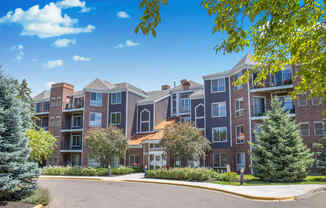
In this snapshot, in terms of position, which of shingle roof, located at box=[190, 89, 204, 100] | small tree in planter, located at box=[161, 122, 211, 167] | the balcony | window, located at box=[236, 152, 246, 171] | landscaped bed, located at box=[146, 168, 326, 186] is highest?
shingle roof, located at box=[190, 89, 204, 100]

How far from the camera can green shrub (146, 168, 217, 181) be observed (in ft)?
74.3

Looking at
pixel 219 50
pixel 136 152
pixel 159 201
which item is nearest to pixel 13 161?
pixel 159 201

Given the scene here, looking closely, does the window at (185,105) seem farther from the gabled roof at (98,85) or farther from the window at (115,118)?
the gabled roof at (98,85)

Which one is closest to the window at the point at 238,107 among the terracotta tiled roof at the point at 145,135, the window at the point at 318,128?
the window at the point at 318,128

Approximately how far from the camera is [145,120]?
39.8 m

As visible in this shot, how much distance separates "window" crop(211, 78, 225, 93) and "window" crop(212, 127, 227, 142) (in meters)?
4.56

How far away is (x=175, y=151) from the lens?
84.7ft

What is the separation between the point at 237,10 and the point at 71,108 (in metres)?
39.4

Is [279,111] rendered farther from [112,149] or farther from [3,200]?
[3,200]

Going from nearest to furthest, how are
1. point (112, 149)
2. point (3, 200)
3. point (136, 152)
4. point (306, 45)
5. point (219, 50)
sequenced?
point (219, 50)
point (306, 45)
point (3, 200)
point (112, 149)
point (136, 152)

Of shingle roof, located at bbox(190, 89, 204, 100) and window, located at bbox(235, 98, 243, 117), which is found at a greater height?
shingle roof, located at bbox(190, 89, 204, 100)

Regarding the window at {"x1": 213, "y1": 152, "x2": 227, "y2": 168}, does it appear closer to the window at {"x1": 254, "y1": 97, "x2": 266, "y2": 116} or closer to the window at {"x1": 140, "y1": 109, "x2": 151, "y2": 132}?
A: the window at {"x1": 254, "y1": 97, "x2": 266, "y2": 116}

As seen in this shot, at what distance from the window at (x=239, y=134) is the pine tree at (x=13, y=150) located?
23.0m

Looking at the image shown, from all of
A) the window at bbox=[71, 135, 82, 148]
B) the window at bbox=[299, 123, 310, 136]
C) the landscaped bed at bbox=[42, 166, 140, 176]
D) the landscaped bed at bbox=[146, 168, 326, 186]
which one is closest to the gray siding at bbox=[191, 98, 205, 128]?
the landscaped bed at bbox=[42, 166, 140, 176]
